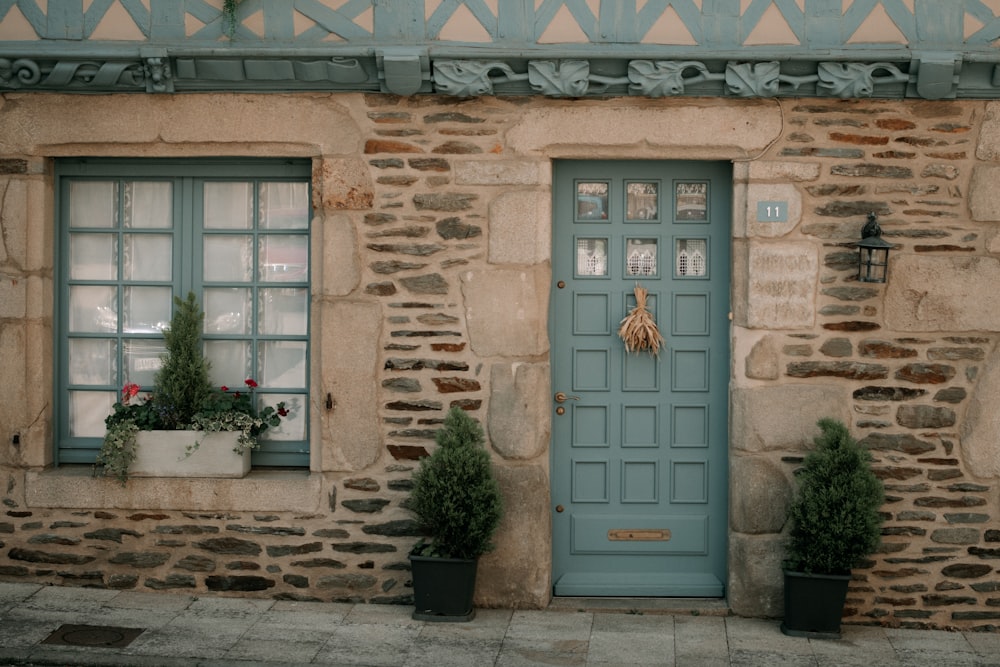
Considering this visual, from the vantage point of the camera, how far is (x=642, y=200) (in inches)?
253

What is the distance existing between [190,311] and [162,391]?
0.46 metres

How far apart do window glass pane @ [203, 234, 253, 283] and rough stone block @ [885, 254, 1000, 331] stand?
348 centimetres

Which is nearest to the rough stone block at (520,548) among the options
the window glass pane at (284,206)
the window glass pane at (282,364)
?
the window glass pane at (282,364)

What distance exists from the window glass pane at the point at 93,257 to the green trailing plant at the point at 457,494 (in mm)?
2166

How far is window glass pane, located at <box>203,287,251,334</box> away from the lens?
657cm

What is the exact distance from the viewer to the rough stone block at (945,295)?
6.12 metres

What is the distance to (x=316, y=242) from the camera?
633 centimetres

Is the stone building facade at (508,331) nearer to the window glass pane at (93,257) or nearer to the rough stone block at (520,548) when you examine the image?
the rough stone block at (520,548)

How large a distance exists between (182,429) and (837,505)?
3468 millimetres

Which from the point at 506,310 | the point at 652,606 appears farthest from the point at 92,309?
the point at 652,606

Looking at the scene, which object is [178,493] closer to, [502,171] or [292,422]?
[292,422]

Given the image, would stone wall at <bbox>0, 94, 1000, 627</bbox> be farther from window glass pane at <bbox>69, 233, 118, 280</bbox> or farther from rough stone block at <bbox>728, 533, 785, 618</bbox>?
window glass pane at <bbox>69, 233, 118, 280</bbox>

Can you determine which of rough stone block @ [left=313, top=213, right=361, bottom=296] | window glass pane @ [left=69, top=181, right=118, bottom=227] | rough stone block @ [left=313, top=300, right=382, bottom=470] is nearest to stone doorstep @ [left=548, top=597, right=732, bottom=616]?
rough stone block @ [left=313, top=300, right=382, bottom=470]

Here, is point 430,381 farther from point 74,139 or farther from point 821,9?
point 821,9
